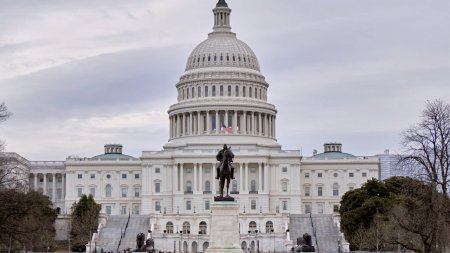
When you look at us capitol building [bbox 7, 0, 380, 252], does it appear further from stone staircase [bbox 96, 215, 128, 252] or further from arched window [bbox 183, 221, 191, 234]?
stone staircase [bbox 96, 215, 128, 252]

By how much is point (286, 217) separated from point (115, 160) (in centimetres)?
4685

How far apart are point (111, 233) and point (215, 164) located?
39532 millimetres

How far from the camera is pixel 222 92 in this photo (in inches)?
7574

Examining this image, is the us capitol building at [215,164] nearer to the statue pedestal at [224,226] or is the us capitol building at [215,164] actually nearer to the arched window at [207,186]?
the arched window at [207,186]

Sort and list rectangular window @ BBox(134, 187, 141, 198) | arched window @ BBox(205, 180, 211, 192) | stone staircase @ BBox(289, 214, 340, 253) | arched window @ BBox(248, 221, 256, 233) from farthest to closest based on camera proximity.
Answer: rectangular window @ BBox(134, 187, 141, 198) → arched window @ BBox(205, 180, 211, 192) → arched window @ BBox(248, 221, 256, 233) → stone staircase @ BBox(289, 214, 340, 253)

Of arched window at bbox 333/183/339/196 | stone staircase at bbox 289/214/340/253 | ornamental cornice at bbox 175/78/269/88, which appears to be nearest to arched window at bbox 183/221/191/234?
stone staircase at bbox 289/214/340/253

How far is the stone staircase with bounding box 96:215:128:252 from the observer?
134212mm

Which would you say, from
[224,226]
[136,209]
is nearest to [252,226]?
[136,209]

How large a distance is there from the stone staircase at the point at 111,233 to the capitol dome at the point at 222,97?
37.3m

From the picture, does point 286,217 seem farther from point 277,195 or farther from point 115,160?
point 115,160

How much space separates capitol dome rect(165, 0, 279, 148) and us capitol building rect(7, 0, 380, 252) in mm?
165

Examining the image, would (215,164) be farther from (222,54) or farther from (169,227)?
(169,227)

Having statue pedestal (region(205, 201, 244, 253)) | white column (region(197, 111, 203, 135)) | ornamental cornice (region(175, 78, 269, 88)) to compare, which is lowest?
statue pedestal (region(205, 201, 244, 253))

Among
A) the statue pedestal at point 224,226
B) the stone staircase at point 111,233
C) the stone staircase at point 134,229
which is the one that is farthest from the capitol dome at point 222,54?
the statue pedestal at point 224,226
